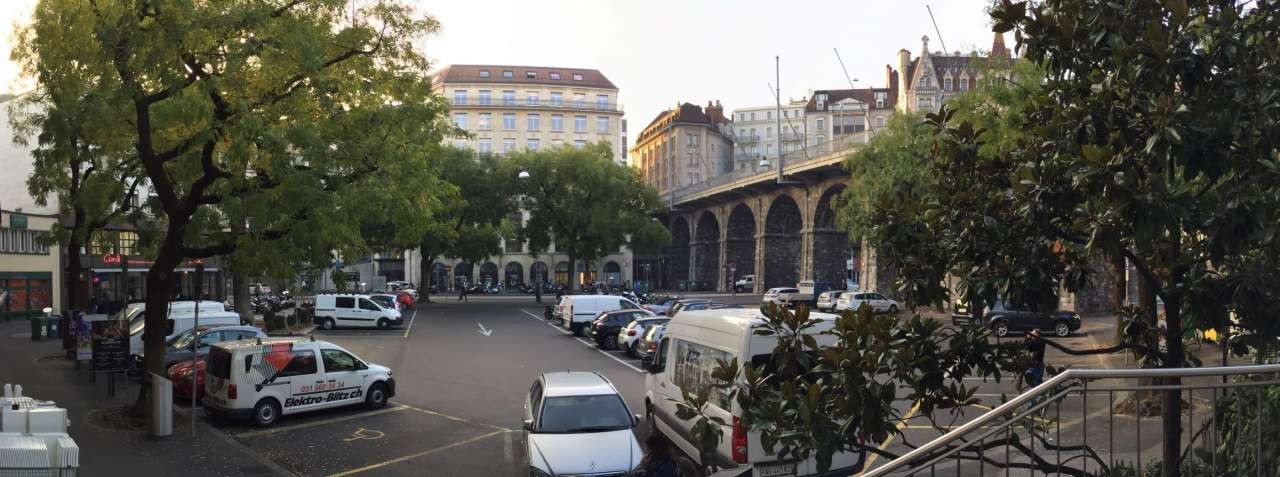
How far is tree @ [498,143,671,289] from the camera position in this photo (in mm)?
63688

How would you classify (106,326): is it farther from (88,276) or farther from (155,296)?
(88,276)

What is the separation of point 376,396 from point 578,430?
24.5 ft

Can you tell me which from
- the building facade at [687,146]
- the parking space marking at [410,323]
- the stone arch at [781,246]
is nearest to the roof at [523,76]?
the building facade at [687,146]

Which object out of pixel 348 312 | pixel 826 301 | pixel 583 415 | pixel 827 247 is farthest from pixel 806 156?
pixel 583 415

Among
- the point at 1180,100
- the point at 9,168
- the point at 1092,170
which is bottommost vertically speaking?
the point at 1092,170

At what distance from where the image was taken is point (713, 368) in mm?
8250

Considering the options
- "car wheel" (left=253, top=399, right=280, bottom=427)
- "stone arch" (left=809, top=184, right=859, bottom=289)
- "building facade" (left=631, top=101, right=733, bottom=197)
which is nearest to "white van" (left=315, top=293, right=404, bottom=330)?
"car wheel" (left=253, top=399, right=280, bottom=427)

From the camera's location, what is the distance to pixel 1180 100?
4758 mm

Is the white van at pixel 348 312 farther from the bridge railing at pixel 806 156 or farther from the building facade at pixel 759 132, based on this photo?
the building facade at pixel 759 132

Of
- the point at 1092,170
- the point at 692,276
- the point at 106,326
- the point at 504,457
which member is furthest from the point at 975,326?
the point at 692,276

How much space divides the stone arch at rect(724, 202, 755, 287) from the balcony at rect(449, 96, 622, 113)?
91.5 ft

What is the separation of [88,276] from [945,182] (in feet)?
169

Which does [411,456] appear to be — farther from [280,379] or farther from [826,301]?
[826,301]

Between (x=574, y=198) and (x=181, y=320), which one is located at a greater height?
(x=574, y=198)
